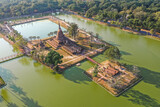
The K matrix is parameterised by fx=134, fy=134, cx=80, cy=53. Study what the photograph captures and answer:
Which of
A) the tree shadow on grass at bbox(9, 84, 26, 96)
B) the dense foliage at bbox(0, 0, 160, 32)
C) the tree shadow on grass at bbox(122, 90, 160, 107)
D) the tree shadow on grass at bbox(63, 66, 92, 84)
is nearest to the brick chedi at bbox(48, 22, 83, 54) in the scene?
the tree shadow on grass at bbox(63, 66, 92, 84)

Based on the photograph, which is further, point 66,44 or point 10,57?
point 66,44

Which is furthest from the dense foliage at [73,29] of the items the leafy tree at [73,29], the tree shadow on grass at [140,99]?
the tree shadow on grass at [140,99]

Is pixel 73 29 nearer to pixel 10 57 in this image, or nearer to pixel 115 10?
pixel 10 57

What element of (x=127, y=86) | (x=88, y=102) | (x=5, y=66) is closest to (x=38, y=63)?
(x=5, y=66)

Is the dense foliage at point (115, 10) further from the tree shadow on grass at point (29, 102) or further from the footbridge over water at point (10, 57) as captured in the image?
the tree shadow on grass at point (29, 102)

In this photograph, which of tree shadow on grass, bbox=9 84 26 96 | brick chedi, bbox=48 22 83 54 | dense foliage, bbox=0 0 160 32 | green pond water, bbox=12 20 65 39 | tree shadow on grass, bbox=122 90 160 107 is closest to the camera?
tree shadow on grass, bbox=122 90 160 107

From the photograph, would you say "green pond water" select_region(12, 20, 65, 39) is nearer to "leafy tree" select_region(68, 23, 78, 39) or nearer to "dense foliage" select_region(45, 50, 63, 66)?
"leafy tree" select_region(68, 23, 78, 39)

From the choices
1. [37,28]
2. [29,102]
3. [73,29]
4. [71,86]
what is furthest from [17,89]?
[37,28]
